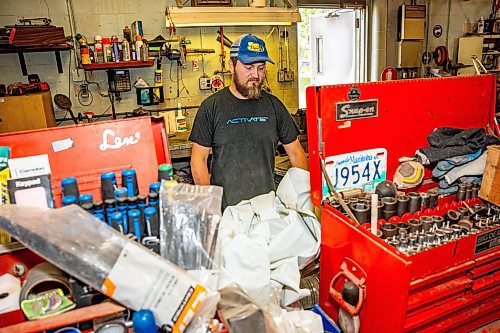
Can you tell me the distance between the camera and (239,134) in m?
2.01

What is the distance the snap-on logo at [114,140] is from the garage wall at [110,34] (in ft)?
10.2

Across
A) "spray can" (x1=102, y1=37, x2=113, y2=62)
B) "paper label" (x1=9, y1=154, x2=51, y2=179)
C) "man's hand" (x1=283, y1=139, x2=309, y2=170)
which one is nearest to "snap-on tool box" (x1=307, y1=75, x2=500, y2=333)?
"man's hand" (x1=283, y1=139, x2=309, y2=170)

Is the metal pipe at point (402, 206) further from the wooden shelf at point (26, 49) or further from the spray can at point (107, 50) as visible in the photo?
the wooden shelf at point (26, 49)

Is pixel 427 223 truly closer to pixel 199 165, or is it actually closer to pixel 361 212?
pixel 361 212

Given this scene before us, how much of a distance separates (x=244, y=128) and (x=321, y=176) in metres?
0.76

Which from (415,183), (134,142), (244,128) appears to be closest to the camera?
(134,142)

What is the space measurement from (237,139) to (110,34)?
2.70m

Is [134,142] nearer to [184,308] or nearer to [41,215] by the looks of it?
[41,215]

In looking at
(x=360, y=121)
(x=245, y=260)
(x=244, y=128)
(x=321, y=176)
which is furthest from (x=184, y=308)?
(x=244, y=128)

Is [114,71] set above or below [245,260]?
above

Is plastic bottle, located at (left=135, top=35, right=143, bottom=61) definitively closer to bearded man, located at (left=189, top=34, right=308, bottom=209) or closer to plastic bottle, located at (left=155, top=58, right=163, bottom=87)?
plastic bottle, located at (left=155, top=58, right=163, bottom=87)

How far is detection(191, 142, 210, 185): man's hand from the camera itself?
2.00 meters

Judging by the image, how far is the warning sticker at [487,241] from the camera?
1.17 m

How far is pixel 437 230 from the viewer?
1186mm
